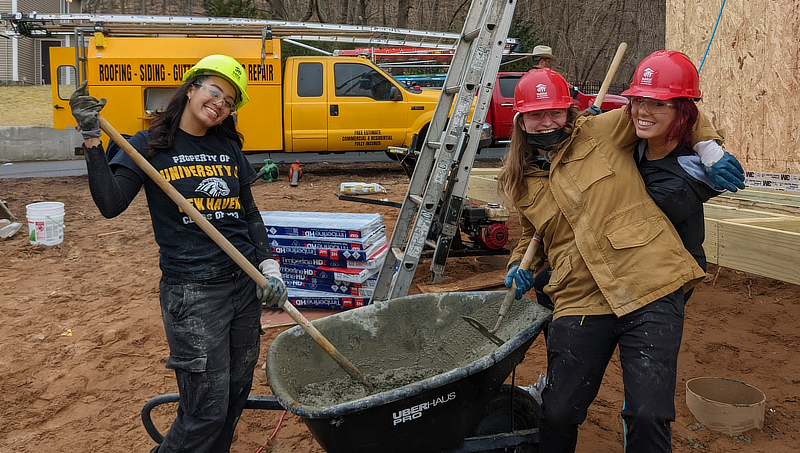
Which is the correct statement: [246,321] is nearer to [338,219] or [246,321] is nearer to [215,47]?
[338,219]

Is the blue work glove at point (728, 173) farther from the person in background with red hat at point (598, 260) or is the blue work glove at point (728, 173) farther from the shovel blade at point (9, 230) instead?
the shovel blade at point (9, 230)

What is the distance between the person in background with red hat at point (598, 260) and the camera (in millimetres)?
2342

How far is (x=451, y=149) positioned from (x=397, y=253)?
3.06ft

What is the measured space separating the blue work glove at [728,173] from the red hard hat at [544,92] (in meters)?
0.67

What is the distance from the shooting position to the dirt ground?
135 inches

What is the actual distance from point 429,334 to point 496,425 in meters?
0.59

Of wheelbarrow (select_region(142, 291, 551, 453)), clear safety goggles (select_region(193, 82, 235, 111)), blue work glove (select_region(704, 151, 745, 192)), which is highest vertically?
clear safety goggles (select_region(193, 82, 235, 111))

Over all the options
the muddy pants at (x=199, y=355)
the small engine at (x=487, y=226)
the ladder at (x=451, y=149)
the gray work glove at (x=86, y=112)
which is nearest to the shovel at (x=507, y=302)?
the muddy pants at (x=199, y=355)

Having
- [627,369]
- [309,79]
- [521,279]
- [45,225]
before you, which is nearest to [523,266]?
[521,279]

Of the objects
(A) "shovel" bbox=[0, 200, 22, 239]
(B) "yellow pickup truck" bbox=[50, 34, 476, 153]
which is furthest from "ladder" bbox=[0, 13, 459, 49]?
(A) "shovel" bbox=[0, 200, 22, 239]

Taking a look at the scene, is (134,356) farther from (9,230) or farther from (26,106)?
(26,106)

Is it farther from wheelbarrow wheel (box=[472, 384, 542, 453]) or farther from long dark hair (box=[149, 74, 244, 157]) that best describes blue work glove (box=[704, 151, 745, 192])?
long dark hair (box=[149, 74, 244, 157])

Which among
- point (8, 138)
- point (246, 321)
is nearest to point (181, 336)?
point (246, 321)

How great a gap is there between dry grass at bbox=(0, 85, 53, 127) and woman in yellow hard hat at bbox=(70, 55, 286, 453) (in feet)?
56.6
